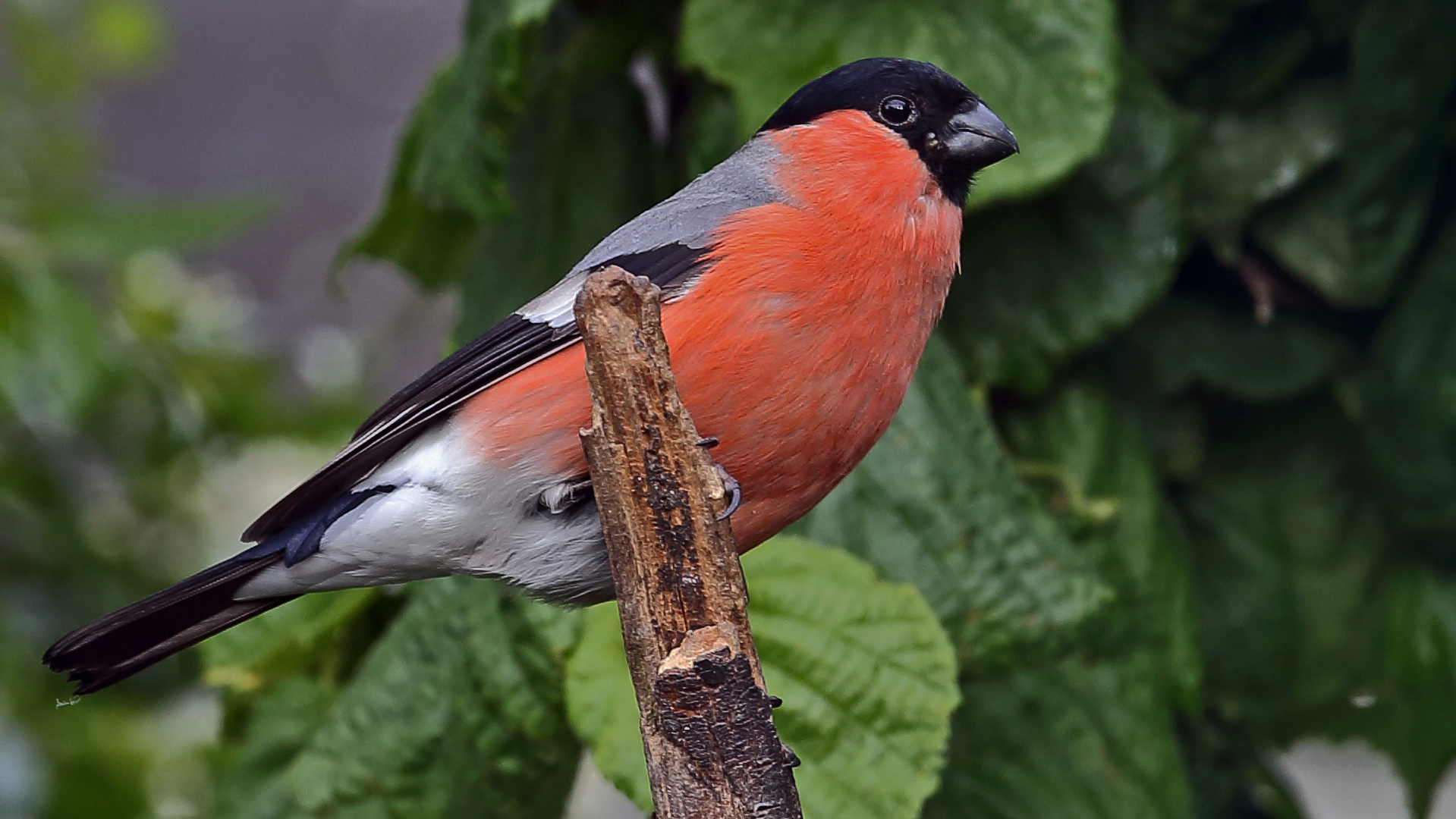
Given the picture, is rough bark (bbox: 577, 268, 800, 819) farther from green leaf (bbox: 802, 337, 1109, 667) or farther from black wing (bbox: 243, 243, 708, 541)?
green leaf (bbox: 802, 337, 1109, 667)

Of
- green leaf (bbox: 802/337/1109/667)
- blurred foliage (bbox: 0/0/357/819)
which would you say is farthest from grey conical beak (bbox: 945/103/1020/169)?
blurred foliage (bbox: 0/0/357/819)

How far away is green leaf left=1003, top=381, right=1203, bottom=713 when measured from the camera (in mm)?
1684

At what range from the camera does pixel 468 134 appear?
63.0 inches

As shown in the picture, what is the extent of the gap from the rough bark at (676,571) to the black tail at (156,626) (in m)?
0.43

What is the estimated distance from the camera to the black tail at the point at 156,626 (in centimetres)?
117

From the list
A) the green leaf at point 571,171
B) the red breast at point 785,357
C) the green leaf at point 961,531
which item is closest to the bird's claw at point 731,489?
the red breast at point 785,357

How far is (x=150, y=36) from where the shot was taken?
2.79 m

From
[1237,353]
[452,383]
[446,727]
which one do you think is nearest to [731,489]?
[452,383]

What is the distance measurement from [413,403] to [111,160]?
238 cm

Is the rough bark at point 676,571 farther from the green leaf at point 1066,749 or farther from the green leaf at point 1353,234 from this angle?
the green leaf at point 1353,234

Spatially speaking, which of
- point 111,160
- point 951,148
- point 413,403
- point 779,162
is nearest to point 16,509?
point 111,160

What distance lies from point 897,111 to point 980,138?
0.30 ft

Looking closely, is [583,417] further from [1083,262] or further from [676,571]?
[1083,262]

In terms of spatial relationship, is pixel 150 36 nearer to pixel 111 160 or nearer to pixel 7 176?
pixel 7 176
